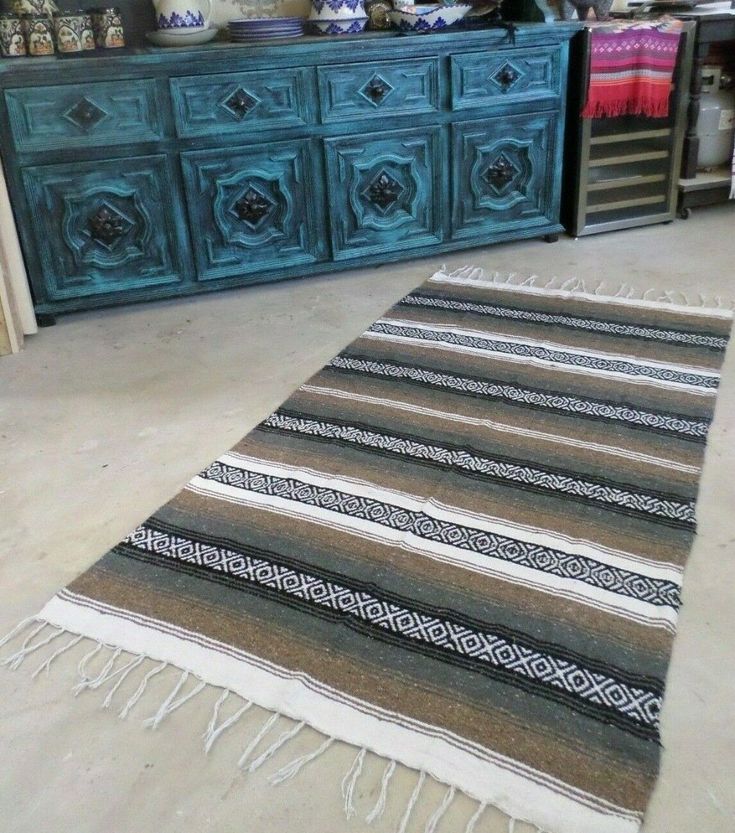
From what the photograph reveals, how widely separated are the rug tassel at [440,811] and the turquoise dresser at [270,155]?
2.15 meters

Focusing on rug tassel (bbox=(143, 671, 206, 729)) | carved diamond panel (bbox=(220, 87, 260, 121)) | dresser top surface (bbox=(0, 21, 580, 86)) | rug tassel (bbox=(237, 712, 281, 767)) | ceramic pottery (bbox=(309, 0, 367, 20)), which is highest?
ceramic pottery (bbox=(309, 0, 367, 20))

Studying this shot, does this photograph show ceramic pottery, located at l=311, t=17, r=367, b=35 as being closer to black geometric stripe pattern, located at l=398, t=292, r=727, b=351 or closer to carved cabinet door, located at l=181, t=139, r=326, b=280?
carved cabinet door, located at l=181, t=139, r=326, b=280

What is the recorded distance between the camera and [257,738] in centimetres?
134

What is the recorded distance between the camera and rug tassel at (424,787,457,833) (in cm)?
120

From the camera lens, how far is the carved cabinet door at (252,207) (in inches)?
114

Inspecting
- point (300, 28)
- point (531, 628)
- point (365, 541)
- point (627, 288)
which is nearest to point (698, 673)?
point (531, 628)

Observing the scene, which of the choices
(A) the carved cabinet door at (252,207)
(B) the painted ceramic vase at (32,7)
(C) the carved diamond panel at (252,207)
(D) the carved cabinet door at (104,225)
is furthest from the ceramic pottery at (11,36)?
(C) the carved diamond panel at (252,207)

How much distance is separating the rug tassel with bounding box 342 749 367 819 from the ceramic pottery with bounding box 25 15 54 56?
246 centimetres

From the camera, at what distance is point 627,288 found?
301 centimetres

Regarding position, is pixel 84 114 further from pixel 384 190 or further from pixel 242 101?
pixel 384 190

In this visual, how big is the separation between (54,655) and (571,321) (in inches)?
74.0

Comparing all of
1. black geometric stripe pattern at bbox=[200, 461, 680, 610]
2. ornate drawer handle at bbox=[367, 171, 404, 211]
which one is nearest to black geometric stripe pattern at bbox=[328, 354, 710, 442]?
black geometric stripe pattern at bbox=[200, 461, 680, 610]

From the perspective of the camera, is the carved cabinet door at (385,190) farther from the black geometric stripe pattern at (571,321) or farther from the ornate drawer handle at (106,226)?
the ornate drawer handle at (106,226)

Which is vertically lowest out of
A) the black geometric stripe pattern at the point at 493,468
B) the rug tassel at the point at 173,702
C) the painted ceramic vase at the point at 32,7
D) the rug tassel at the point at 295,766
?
the rug tassel at the point at 295,766
